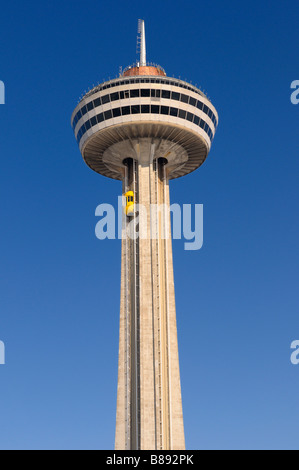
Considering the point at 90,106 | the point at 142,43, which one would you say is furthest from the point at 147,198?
A: the point at 142,43

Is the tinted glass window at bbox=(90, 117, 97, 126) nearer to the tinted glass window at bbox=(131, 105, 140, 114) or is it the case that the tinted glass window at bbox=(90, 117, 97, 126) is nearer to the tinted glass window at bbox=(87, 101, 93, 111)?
the tinted glass window at bbox=(87, 101, 93, 111)

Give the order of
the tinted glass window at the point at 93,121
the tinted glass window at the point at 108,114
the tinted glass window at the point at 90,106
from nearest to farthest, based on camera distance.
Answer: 1. the tinted glass window at the point at 108,114
2. the tinted glass window at the point at 93,121
3. the tinted glass window at the point at 90,106

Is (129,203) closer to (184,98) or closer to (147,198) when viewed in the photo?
(147,198)

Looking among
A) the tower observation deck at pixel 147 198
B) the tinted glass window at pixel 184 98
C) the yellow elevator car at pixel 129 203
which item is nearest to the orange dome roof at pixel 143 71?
the tower observation deck at pixel 147 198

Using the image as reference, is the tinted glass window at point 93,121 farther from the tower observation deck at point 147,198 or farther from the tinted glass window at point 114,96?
the tinted glass window at point 114,96

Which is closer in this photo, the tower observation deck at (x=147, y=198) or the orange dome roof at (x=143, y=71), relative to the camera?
the tower observation deck at (x=147, y=198)
